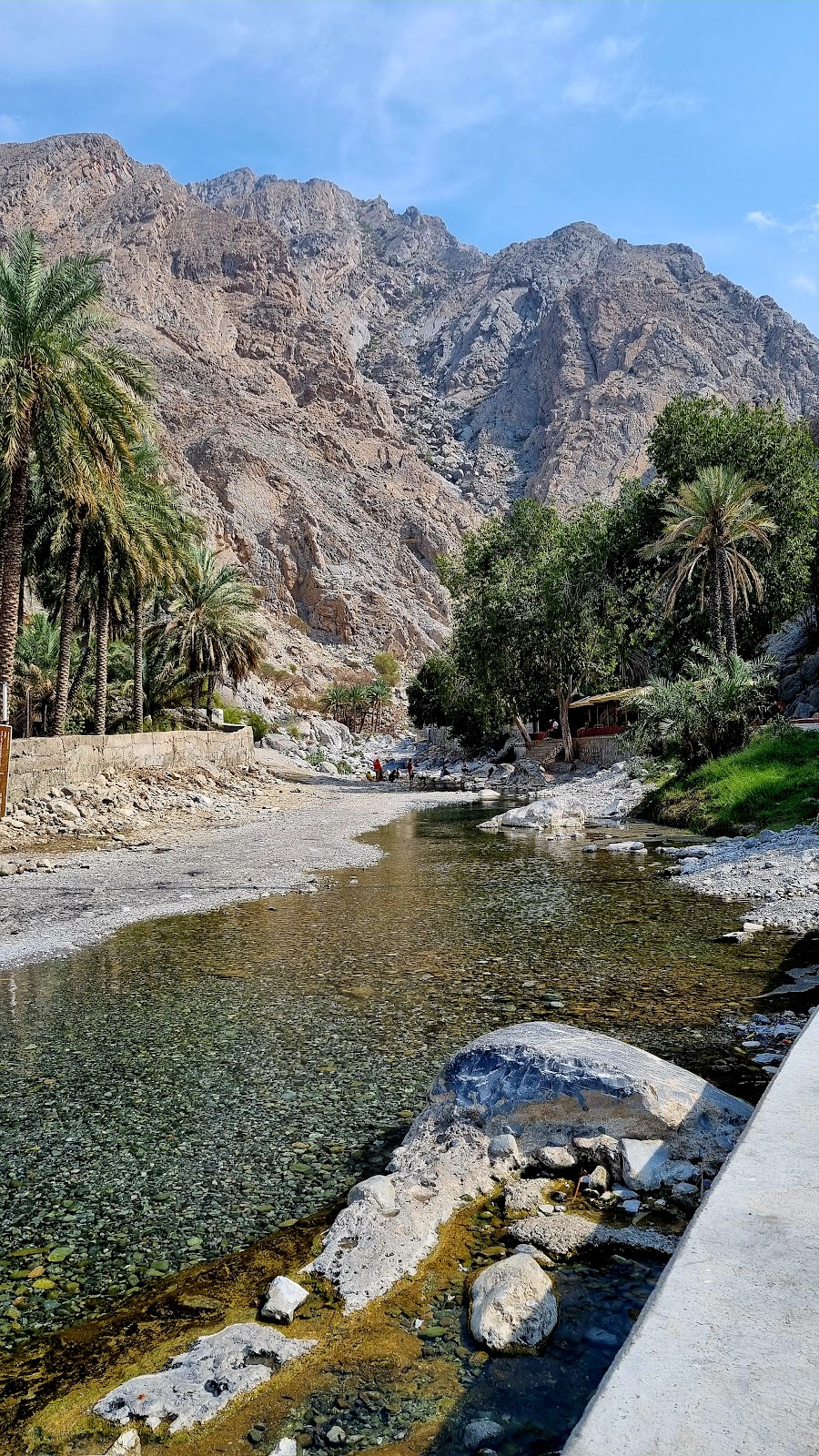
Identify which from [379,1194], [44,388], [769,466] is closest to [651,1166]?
[379,1194]

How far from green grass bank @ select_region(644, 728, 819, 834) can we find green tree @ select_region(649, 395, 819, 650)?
17204 mm

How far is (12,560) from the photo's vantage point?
19641mm

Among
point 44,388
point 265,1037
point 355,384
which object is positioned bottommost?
point 265,1037

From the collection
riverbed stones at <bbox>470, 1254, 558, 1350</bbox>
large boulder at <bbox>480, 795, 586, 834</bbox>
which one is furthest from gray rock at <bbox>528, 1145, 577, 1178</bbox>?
large boulder at <bbox>480, 795, 586, 834</bbox>

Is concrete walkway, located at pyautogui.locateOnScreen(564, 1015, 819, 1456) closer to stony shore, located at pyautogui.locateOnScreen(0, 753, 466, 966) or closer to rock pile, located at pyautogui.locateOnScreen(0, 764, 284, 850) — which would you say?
stony shore, located at pyautogui.locateOnScreen(0, 753, 466, 966)

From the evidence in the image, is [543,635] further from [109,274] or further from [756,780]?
[109,274]

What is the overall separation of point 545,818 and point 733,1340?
812 inches

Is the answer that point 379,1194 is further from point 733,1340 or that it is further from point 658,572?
point 658,572

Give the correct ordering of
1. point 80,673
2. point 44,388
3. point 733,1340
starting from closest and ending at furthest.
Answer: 1. point 733,1340
2. point 44,388
3. point 80,673

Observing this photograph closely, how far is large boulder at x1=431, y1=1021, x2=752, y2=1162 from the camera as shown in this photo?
14.2ft

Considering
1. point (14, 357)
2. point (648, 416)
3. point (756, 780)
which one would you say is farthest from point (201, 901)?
point (648, 416)

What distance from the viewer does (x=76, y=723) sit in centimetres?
3812

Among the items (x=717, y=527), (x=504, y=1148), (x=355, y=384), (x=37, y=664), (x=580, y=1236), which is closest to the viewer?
(x=580, y=1236)

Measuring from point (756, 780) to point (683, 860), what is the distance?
4838 millimetres
